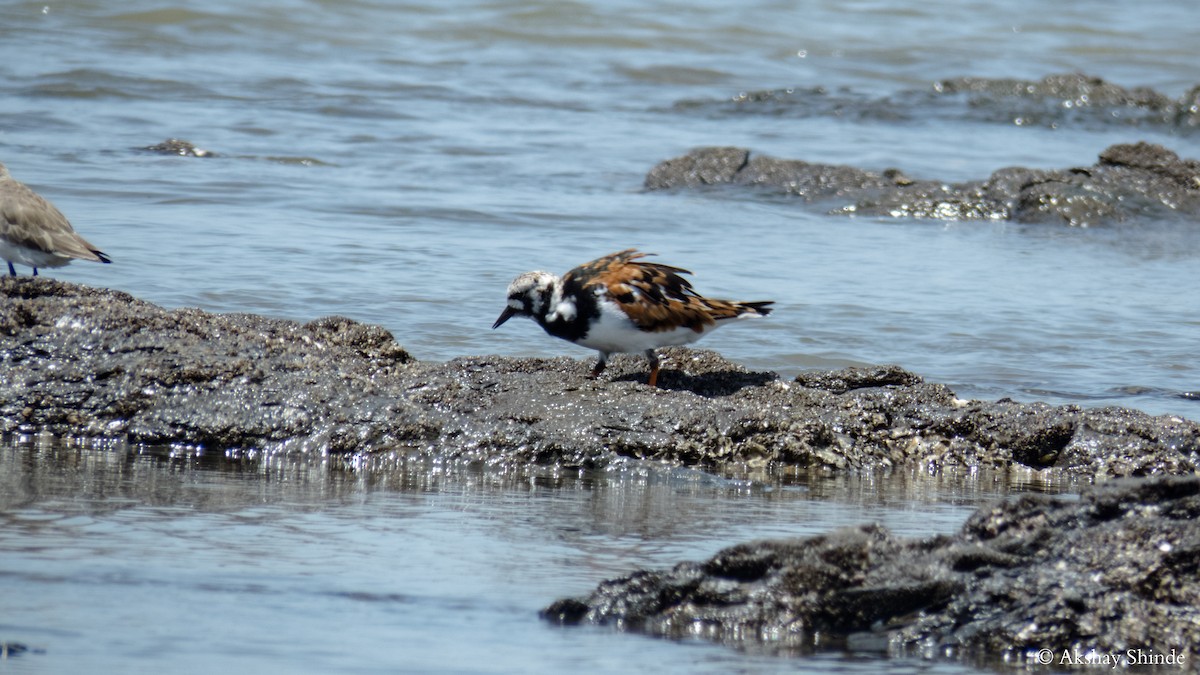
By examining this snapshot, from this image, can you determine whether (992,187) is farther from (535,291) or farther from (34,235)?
(34,235)

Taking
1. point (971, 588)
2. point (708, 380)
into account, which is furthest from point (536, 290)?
point (971, 588)

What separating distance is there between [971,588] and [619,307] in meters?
2.81

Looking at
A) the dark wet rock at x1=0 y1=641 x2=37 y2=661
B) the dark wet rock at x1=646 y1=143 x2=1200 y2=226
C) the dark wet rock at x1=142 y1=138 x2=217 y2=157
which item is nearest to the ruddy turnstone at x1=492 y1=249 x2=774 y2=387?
the dark wet rock at x1=0 y1=641 x2=37 y2=661

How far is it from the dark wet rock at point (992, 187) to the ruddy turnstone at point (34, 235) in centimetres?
802

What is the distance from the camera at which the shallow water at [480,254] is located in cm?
369

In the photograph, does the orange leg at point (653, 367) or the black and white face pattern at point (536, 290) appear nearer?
the orange leg at point (653, 367)

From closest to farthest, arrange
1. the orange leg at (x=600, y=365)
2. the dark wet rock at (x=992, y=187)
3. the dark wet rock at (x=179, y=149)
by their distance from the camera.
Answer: the orange leg at (x=600, y=365), the dark wet rock at (x=992, y=187), the dark wet rock at (x=179, y=149)

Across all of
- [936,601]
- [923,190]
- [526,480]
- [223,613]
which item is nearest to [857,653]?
[936,601]

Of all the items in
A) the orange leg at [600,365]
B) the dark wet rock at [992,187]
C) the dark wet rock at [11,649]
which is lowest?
the dark wet rock at [11,649]

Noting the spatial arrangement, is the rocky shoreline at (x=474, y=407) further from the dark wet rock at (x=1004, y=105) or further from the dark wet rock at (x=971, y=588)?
the dark wet rock at (x=1004, y=105)

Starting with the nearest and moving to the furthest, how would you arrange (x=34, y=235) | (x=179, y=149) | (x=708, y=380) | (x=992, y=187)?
(x=708, y=380)
(x=34, y=235)
(x=992, y=187)
(x=179, y=149)

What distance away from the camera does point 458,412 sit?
5.54 metres

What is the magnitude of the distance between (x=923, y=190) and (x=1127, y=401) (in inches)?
258

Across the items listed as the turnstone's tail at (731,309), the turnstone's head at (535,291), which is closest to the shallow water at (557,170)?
the turnstone's tail at (731,309)
